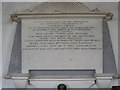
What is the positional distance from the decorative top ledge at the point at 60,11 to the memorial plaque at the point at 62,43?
7cm

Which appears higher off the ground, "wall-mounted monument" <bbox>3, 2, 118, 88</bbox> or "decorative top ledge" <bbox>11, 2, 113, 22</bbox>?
"decorative top ledge" <bbox>11, 2, 113, 22</bbox>

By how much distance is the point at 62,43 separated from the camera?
299 centimetres

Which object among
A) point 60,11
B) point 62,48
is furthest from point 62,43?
point 60,11

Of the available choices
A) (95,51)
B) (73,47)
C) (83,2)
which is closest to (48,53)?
(73,47)

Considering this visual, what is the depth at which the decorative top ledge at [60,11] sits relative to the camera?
2969 millimetres

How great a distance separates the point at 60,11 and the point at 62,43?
1.24ft

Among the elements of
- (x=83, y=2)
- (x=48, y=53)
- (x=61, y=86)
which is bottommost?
(x=61, y=86)

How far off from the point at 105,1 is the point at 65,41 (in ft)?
2.26

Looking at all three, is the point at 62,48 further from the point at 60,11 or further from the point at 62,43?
the point at 60,11

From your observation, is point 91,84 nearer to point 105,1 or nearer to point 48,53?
point 48,53

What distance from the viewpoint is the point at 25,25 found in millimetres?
3016

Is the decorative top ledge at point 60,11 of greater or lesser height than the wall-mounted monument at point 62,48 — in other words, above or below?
above

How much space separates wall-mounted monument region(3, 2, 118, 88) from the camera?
9.67ft

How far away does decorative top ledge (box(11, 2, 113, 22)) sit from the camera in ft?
9.74
